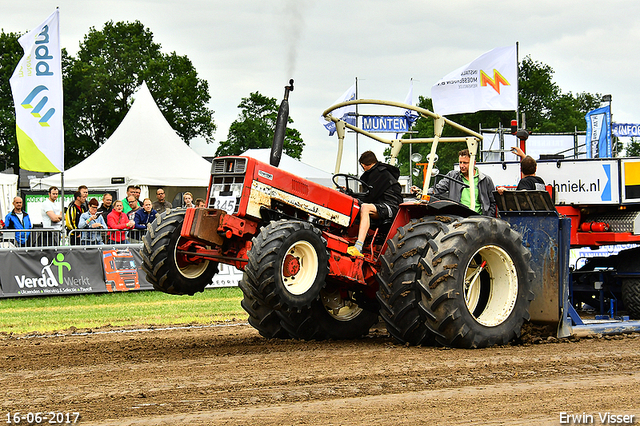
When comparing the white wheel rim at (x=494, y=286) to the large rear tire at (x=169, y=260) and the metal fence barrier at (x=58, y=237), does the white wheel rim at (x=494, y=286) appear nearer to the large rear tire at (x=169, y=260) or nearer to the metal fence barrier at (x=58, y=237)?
the large rear tire at (x=169, y=260)

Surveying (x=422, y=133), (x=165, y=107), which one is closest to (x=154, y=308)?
(x=165, y=107)

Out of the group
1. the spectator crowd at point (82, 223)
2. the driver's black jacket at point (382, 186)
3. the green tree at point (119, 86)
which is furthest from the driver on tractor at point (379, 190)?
the green tree at point (119, 86)

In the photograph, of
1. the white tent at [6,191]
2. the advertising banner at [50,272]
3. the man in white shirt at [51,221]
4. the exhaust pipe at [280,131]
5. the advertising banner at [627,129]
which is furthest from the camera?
the advertising banner at [627,129]

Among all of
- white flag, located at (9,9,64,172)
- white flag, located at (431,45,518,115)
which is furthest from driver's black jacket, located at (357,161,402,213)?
white flag, located at (431,45,518,115)

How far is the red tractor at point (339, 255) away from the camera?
7094 millimetres

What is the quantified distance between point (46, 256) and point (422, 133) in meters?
60.2

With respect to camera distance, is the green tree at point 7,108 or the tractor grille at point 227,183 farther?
the green tree at point 7,108

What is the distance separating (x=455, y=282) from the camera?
7.35 meters

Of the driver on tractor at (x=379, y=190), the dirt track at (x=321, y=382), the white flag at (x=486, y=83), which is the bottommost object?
the dirt track at (x=321, y=382)

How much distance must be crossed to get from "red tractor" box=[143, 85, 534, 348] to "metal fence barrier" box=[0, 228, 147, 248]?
8.91 metres

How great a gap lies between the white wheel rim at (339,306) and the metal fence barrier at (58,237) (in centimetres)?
869

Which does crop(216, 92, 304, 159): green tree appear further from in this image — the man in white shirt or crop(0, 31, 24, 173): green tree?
the man in white shirt

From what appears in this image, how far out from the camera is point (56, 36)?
16.0m

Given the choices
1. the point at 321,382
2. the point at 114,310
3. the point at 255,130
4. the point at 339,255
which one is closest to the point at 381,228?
the point at 339,255
